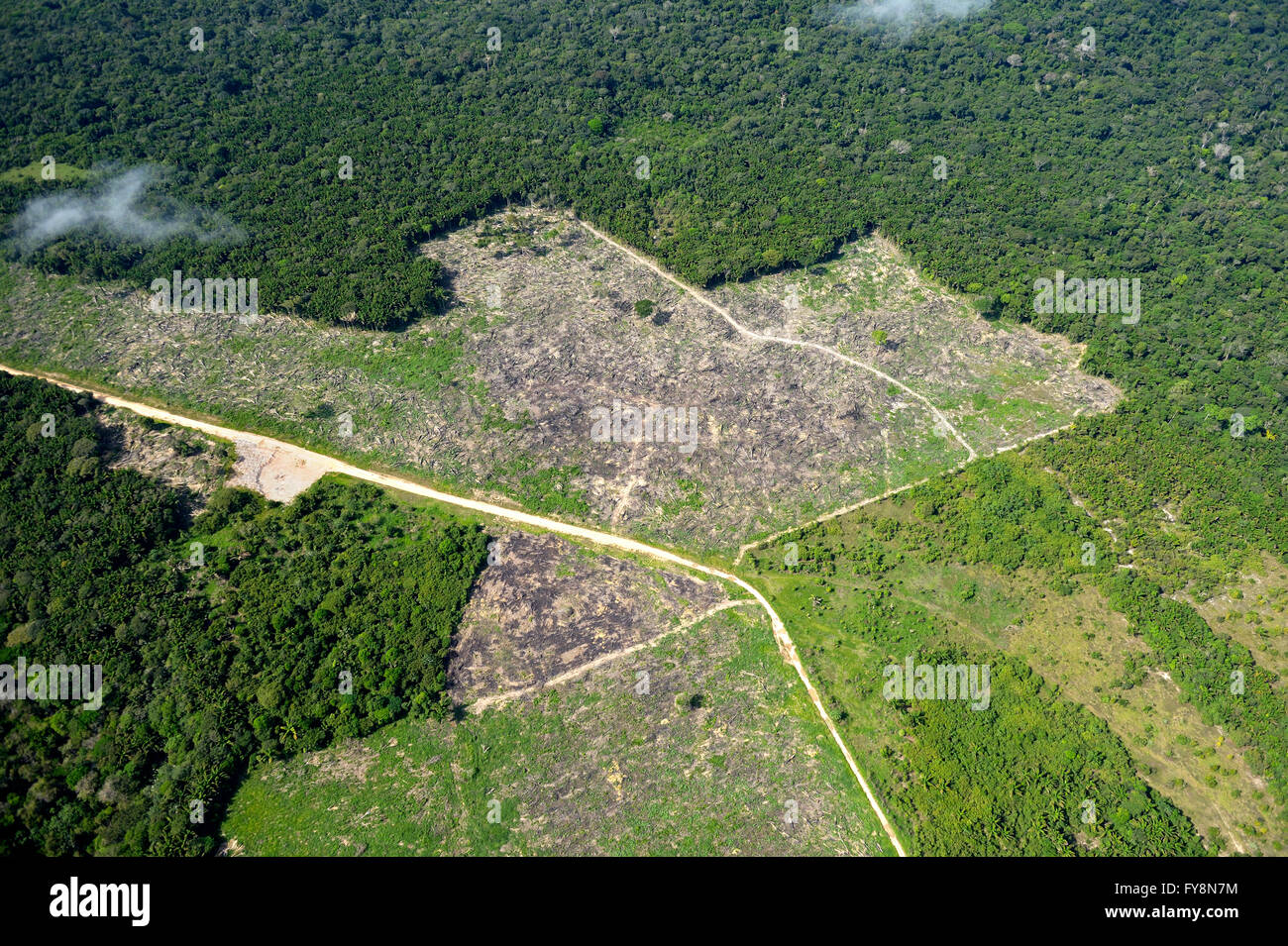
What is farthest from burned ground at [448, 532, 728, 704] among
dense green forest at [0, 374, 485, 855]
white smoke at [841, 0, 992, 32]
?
white smoke at [841, 0, 992, 32]

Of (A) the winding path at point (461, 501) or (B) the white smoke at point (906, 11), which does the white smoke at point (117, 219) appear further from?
(B) the white smoke at point (906, 11)

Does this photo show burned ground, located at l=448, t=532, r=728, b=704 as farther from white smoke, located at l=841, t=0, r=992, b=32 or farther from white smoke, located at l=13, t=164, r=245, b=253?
white smoke, located at l=841, t=0, r=992, b=32

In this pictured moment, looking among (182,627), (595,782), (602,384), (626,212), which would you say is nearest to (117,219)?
(182,627)

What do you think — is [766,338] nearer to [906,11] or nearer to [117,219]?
[906,11]
